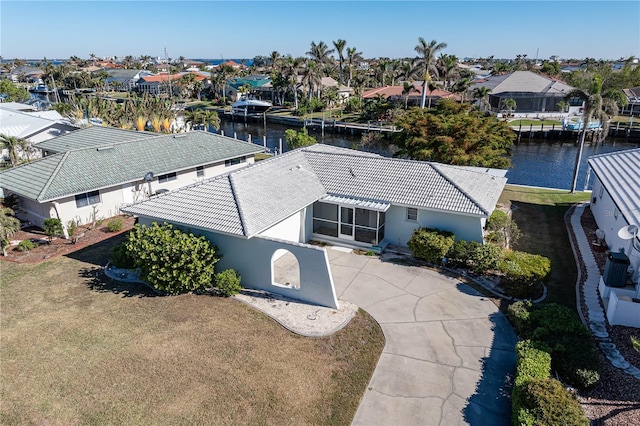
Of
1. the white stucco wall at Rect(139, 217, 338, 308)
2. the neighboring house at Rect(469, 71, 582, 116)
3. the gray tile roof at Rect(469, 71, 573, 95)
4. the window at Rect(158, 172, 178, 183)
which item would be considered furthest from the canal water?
the white stucco wall at Rect(139, 217, 338, 308)

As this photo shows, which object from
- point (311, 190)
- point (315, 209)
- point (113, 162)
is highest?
point (113, 162)

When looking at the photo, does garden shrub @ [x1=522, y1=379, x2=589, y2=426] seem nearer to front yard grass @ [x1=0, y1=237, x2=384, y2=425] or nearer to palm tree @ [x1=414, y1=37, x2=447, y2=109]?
front yard grass @ [x1=0, y1=237, x2=384, y2=425]

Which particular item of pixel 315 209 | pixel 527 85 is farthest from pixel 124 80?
pixel 315 209

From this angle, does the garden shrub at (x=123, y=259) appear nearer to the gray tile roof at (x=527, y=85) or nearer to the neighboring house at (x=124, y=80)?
the gray tile roof at (x=527, y=85)

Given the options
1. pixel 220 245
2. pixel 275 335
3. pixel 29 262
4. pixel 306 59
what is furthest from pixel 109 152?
pixel 306 59

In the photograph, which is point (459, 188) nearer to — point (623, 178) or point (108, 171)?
point (623, 178)

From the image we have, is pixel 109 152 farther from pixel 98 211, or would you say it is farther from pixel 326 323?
pixel 326 323

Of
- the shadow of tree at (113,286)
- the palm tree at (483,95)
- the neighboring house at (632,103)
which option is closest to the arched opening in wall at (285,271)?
the shadow of tree at (113,286)
